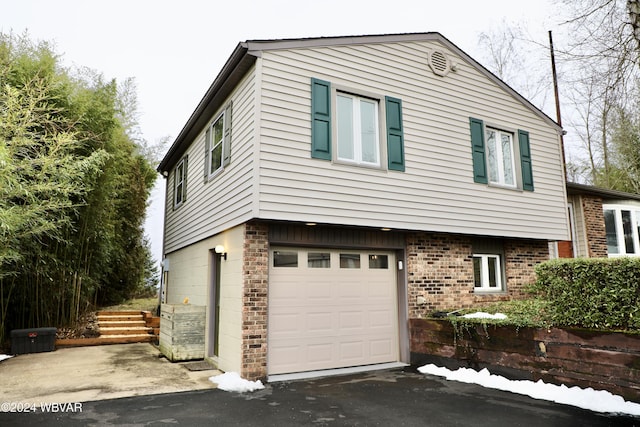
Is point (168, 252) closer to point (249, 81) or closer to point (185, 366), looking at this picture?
point (185, 366)

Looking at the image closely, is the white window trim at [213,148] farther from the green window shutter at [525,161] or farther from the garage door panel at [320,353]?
the green window shutter at [525,161]

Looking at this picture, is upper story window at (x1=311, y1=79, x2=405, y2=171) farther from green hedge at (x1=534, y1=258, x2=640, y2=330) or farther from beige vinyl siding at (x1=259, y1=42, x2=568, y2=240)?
green hedge at (x1=534, y1=258, x2=640, y2=330)

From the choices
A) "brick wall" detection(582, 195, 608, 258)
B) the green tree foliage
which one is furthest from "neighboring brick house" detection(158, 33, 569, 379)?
"brick wall" detection(582, 195, 608, 258)

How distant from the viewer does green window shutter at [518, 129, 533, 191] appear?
8820 millimetres

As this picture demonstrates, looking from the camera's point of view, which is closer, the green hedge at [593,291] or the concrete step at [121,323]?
the green hedge at [593,291]

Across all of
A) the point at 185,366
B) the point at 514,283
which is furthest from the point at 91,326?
the point at 514,283

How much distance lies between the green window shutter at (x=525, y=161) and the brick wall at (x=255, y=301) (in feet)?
18.6

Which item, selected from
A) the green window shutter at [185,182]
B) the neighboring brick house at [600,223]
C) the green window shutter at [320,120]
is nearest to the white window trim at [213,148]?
the green window shutter at [320,120]

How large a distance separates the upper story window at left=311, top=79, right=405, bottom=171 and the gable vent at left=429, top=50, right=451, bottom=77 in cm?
128

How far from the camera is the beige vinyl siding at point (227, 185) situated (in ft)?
20.7

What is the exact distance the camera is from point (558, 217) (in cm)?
919

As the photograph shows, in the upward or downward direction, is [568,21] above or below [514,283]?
above

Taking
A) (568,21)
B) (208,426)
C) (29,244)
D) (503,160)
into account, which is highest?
(568,21)

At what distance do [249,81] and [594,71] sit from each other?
7156 mm
